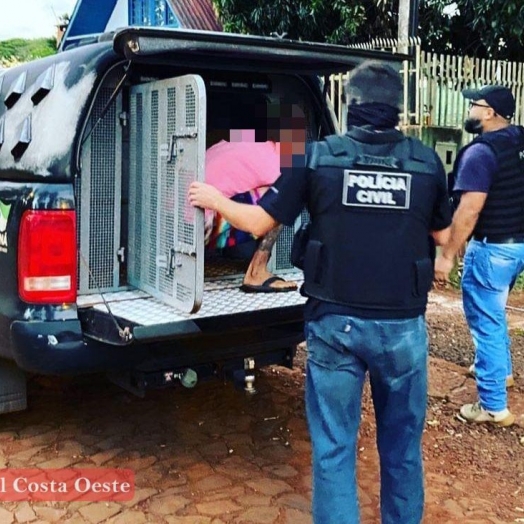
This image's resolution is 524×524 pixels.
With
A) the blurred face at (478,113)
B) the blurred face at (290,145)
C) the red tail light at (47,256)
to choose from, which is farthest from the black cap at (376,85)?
the blurred face at (478,113)

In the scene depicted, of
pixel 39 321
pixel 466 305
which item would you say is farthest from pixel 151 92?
pixel 466 305

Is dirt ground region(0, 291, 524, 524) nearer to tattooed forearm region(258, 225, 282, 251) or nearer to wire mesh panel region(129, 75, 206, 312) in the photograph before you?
wire mesh panel region(129, 75, 206, 312)

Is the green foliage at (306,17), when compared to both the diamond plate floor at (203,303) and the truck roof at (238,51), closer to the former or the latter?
the truck roof at (238,51)

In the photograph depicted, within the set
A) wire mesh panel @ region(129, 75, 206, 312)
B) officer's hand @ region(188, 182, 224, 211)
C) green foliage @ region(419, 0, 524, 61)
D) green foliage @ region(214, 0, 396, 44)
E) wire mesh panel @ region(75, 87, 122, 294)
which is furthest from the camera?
green foliage @ region(214, 0, 396, 44)

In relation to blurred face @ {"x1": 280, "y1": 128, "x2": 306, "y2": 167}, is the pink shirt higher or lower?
lower

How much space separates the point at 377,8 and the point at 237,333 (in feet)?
32.5

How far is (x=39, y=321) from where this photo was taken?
3414 millimetres

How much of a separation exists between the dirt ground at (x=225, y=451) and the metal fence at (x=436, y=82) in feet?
14.7

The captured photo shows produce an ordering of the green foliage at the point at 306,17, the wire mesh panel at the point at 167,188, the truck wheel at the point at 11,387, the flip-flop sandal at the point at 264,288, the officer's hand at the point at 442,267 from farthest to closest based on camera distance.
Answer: the green foliage at the point at 306,17 → the flip-flop sandal at the point at 264,288 → the truck wheel at the point at 11,387 → the officer's hand at the point at 442,267 → the wire mesh panel at the point at 167,188

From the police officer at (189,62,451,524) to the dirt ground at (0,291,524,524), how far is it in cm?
68

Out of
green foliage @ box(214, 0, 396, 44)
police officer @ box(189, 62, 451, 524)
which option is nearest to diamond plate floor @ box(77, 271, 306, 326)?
police officer @ box(189, 62, 451, 524)

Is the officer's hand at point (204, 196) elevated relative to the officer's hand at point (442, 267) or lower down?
elevated

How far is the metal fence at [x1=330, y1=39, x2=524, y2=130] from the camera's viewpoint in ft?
29.1

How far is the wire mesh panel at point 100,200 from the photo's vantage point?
3725mm
